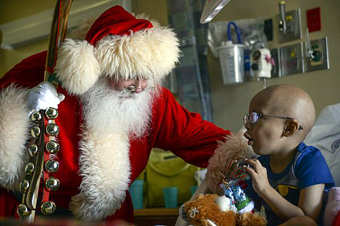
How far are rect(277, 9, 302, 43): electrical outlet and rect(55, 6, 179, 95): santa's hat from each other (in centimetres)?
87

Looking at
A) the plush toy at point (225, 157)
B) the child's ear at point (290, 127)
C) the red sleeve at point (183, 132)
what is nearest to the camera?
the child's ear at point (290, 127)

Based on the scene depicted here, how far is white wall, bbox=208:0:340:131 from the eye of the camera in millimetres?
1929

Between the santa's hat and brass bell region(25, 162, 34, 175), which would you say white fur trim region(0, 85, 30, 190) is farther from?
the santa's hat

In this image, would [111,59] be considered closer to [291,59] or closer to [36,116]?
[36,116]

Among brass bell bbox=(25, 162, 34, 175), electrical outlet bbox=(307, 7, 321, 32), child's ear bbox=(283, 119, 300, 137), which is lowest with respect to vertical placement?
brass bell bbox=(25, 162, 34, 175)

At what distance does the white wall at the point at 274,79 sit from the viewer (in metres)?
1.93

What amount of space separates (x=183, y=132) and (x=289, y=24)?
0.88 metres

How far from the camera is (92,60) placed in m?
1.35

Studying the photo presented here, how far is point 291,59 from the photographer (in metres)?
2.06

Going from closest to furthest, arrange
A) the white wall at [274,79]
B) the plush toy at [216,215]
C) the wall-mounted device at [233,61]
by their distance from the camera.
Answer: the plush toy at [216,215] < the white wall at [274,79] < the wall-mounted device at [233,61]

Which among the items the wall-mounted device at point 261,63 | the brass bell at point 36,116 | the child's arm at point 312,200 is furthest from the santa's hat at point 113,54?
the wall-mounted device at point 261,63

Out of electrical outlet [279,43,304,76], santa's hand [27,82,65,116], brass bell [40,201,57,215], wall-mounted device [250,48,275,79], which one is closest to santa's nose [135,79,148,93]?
santa's hand [27,82,65,116]

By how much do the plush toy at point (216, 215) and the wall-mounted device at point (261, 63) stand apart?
1153 millimetres

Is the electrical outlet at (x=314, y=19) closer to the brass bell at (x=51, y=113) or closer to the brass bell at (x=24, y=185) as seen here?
the brass bell at (x=51, y=113)
